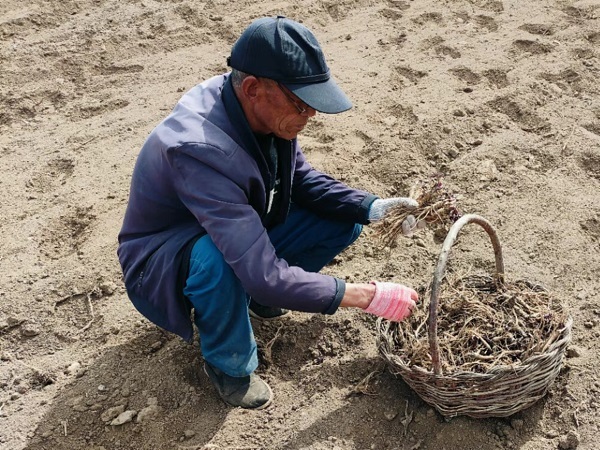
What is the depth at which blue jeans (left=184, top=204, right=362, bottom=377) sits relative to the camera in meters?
2.05

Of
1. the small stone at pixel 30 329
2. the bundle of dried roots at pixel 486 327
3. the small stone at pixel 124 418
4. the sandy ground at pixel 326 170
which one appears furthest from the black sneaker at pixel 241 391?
the small stone at pixel 30 329

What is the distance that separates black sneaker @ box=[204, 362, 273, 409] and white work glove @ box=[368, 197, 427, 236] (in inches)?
27.3

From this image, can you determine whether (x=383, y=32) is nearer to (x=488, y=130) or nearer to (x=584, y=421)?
(x=488, y=130)

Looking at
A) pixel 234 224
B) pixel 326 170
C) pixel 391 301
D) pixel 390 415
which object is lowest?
pixel 390 415

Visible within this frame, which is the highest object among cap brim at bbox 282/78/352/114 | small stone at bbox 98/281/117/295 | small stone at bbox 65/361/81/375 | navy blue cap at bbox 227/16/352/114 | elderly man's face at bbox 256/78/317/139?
navy blue cap at bbox 227/16/352/114

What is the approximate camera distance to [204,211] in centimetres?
189

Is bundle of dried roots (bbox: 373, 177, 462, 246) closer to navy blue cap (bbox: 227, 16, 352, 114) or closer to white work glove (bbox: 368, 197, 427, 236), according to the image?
white work glove (bbox: 368, 197, 427, 236)

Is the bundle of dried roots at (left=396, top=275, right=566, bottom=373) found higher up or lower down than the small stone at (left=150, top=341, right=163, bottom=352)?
higher up

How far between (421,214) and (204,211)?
2.66 feet

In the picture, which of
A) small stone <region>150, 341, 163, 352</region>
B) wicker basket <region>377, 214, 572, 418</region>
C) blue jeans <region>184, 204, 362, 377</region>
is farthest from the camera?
small stone <region>150, 341, 163, 352</region>

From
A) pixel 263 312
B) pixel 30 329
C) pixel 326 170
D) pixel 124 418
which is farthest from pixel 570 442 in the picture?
pixel 30 329

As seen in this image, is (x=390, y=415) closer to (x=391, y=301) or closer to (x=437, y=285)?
(x=391, y=301)

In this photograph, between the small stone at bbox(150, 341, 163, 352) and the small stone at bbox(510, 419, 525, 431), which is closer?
the small stone at bbox(510, 419, 525, 431)

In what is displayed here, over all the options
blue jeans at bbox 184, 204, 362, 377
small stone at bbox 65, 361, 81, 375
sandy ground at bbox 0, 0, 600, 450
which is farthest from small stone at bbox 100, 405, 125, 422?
blue jeans at bbox 184, 204, 362, 377
